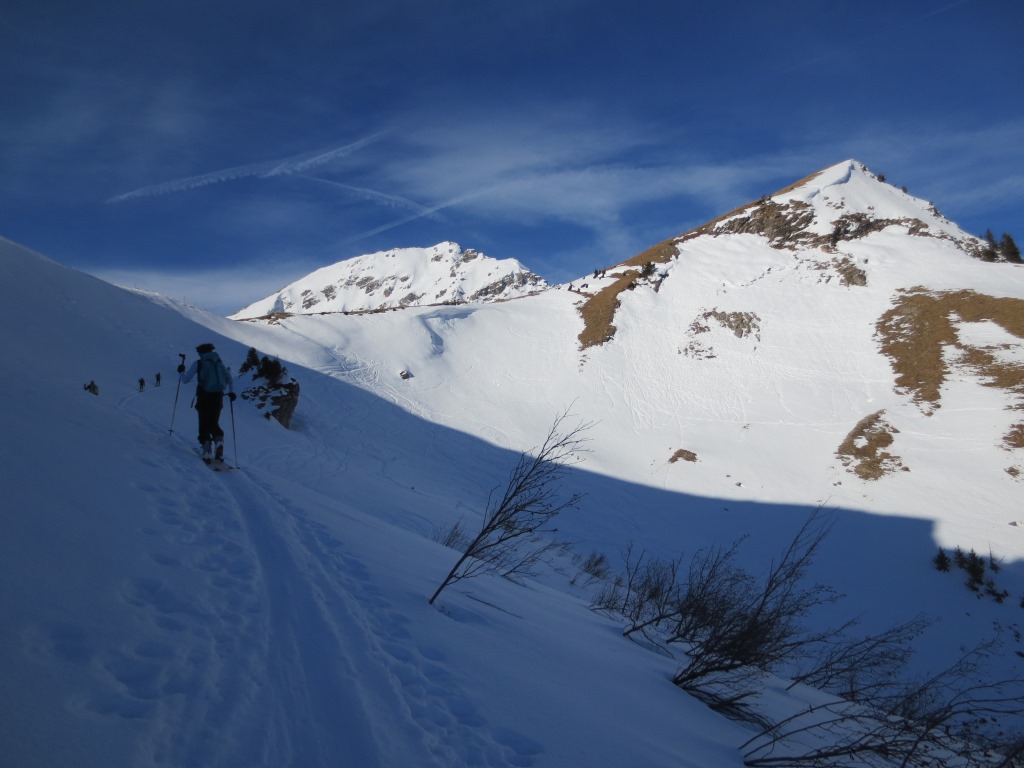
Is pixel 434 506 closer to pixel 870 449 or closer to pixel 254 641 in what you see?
pixel 254 641

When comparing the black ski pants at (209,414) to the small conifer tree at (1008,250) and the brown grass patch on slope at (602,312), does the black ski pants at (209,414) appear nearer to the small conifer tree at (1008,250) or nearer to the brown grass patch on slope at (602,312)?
the brown grass patch on slope at (602,312)

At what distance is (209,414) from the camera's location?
266 inches

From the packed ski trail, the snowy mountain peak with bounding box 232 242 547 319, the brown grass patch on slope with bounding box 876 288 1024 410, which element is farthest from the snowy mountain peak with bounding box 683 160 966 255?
the snowy mountain peak with bounding box 232 242 547 319

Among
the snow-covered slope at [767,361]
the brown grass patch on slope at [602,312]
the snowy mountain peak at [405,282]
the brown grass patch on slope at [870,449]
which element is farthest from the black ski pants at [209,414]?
the snowy mountain peak at [405,282]

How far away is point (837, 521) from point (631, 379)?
1385 centimetres

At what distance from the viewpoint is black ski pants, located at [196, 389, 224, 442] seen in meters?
6.65

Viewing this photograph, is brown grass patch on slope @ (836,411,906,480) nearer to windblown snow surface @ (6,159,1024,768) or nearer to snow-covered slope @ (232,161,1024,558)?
snow-covered slope @ (232,161,1024,558)

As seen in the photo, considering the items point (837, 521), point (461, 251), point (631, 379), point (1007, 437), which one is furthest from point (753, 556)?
point (461, 251)

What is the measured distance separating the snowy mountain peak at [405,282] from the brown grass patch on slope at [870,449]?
13700cm

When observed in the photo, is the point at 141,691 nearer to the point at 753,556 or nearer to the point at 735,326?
the point at 753,556

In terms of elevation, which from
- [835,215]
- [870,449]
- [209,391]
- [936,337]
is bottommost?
[209,391]

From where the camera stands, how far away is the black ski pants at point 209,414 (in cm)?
665

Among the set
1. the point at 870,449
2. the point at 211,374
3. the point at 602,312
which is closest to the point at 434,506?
the point at 211,374

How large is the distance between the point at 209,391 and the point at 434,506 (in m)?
6.32
